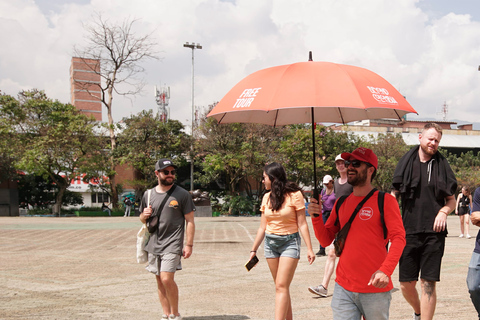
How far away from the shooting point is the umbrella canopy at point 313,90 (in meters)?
4.07

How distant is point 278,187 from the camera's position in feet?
17.7

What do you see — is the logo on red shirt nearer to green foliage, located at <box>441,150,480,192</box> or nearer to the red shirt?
the red shirt

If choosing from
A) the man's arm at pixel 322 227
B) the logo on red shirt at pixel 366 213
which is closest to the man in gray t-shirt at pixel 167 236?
the man's arm at pixel 322 227

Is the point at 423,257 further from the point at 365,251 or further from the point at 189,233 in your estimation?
the point at 189,233

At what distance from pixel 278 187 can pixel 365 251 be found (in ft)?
6.89

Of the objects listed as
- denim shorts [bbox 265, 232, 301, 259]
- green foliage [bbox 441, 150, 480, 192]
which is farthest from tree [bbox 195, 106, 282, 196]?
denim shorts [bbox 265, 232, 301, 259]

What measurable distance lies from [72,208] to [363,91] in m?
42.3

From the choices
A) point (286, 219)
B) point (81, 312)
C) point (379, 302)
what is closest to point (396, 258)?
point (379, 302)

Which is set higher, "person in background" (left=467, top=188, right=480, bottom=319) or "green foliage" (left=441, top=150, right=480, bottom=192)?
"green foliage" (left=441, top=150, right=480, bottom=192)

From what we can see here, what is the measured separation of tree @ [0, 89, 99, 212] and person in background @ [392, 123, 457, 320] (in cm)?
3430

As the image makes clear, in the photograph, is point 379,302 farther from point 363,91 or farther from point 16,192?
point 16,192

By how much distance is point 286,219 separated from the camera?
5352 millimetres

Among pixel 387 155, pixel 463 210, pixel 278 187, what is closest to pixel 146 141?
pixel 387 155

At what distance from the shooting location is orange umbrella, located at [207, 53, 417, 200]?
4.07m
